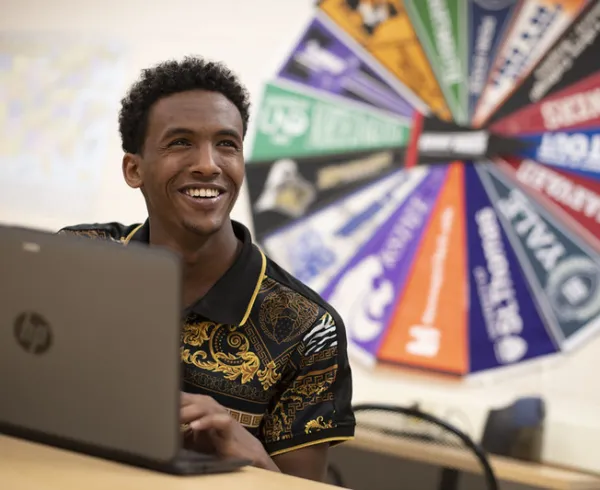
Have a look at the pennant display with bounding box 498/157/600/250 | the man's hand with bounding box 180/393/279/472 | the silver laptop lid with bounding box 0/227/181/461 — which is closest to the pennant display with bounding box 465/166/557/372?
the pennant display with bounding box 498/157/600/250

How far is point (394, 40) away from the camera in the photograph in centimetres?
343

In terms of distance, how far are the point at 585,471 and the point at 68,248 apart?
2251mm

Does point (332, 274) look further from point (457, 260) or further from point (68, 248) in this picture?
point (68, 248)

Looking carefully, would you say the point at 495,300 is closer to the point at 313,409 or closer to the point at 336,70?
the point at 336,70

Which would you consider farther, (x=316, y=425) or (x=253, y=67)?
(x=253, y=67)

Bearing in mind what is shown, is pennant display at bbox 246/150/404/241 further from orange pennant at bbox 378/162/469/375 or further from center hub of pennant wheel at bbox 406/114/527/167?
orange pennant at bbox 378/162/469/375

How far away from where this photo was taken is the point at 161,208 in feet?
5.75

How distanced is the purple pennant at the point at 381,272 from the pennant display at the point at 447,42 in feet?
0.78

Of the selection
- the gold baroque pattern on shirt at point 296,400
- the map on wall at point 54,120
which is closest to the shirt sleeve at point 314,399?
the gold baroque pattern on shirt at point 296,400

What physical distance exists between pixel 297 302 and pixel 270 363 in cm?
12

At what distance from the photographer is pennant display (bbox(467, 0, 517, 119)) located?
323 centimetres

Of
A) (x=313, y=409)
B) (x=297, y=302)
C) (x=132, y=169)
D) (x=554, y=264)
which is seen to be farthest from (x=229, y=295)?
(x=554, y=264)

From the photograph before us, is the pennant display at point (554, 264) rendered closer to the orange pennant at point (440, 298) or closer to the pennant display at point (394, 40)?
the orange pennant at point (440, 298)

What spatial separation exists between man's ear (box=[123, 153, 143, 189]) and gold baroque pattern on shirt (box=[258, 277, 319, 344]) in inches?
12.5
